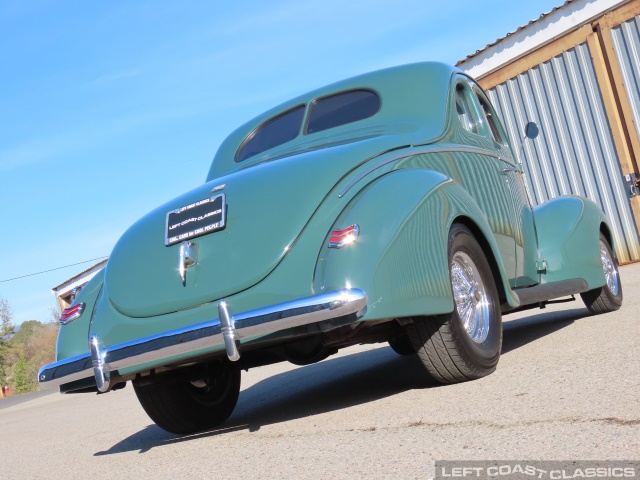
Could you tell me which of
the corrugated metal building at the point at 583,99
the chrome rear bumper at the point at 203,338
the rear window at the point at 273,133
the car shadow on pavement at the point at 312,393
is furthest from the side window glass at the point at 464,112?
the corrugated metal building at the point at 583,99

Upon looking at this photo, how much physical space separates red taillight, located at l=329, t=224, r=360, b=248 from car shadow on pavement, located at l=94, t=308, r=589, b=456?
1.06m

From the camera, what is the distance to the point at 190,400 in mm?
5020

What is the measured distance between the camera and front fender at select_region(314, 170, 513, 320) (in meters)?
3.59

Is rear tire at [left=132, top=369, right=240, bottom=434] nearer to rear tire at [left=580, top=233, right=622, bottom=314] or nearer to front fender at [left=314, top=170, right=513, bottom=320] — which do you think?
front fender at [left=314, top=170, right=513, bottom=320]

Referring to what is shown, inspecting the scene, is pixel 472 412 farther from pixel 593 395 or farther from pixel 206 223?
pixel 206 223

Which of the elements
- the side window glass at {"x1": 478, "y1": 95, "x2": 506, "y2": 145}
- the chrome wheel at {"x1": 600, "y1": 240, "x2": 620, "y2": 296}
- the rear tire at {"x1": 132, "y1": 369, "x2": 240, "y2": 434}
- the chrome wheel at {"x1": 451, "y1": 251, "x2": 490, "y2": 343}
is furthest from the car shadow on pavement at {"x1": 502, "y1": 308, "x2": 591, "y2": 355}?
the rear tire at {"x1": 132, "y1": 369, "x2": 240, "y2": 434}

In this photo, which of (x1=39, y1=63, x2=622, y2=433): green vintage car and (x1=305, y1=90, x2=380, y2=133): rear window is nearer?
(x1=39, y1=63, x2=622, y2=433): green vintage car

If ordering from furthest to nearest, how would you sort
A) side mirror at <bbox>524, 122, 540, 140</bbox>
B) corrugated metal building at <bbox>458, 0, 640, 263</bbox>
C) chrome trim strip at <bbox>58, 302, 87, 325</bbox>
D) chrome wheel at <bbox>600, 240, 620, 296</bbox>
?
corrugated metal building at <bbox>458, 0, 640, 263</bbox> < chrome wheel at <bbox>600, 240, 620, 296</bbox> < side mirror at <bbox>524, 122, 540, 140</bbox> < chrome trim strip at <bbox>58, 302, 87, 325</bbox>

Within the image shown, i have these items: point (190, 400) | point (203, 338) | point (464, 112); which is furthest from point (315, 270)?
point (464, 112)

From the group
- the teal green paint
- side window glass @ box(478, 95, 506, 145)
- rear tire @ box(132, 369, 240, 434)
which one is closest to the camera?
the teal green paint

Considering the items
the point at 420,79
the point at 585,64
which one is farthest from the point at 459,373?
the point at 585,64

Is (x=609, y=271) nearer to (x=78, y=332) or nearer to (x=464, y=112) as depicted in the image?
(x=464, y=112)

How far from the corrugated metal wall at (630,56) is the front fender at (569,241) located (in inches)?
265

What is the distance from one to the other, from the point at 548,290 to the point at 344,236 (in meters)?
2.04
